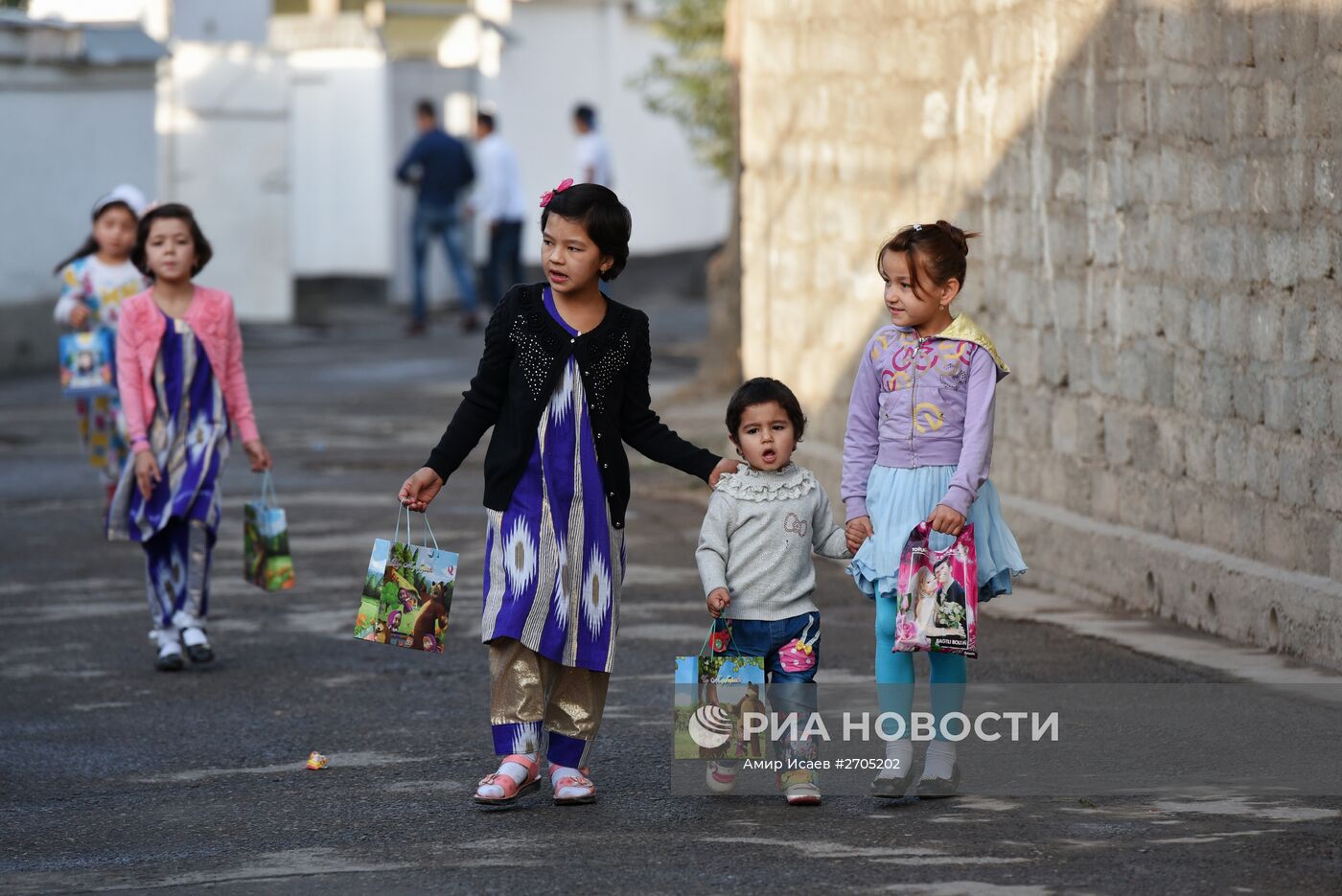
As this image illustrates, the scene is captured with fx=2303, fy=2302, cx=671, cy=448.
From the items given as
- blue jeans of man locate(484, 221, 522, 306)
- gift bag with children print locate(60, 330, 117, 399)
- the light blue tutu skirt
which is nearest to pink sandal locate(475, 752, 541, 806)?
the light blue tutu skirt

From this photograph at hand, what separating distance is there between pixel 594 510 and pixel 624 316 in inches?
21.1

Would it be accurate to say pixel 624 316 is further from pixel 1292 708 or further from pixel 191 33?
pixel 191 33

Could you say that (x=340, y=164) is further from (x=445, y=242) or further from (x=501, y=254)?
(x=501, y=254)

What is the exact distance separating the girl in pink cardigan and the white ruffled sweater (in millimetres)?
2785

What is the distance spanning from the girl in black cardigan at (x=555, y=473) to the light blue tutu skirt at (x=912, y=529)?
434mm

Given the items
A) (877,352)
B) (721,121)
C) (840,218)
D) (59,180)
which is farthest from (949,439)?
(721,121)

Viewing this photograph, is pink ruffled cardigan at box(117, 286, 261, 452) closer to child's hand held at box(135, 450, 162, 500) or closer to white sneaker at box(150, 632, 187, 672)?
child's hand held at box(135, 450, 162, 500)

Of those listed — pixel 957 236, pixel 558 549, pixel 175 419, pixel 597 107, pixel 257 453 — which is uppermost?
pixel 597 107

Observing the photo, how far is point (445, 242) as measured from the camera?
80.2 feet

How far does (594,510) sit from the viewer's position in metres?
6.08

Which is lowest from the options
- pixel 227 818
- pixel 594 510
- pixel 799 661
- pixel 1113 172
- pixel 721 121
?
pixel 227 818

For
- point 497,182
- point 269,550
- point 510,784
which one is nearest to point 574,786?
point 510,784

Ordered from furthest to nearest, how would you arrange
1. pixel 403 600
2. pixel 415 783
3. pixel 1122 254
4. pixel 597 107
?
pixel 597 107 → pixel 1122 254 → pixel 415 783 → pixel 403 600

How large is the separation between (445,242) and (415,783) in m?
18.3
